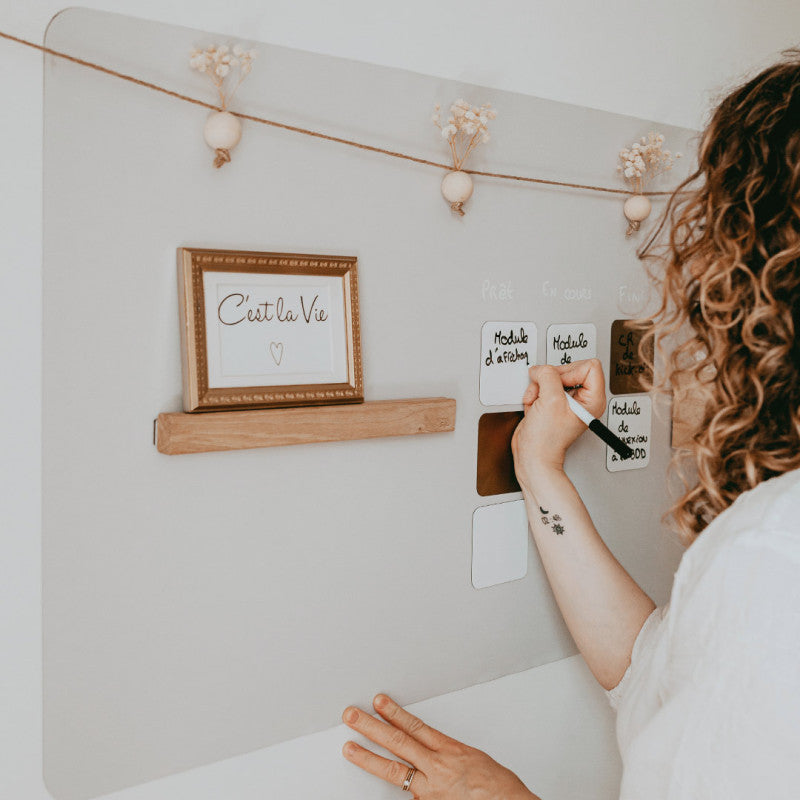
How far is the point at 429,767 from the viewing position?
85 cm

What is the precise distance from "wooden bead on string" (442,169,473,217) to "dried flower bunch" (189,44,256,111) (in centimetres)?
27

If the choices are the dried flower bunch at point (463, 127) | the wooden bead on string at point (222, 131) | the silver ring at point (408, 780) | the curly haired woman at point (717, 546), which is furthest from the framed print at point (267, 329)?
the silver ring at point (408, 780)

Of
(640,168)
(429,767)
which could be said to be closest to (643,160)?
(640,168)

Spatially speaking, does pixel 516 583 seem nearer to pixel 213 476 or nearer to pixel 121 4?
pixel 213 476

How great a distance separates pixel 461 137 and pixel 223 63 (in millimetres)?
312

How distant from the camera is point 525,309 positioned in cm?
97

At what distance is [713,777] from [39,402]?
2.27 ft

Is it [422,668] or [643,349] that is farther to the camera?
[643,349]

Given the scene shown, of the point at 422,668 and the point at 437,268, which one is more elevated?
the point at 437,268

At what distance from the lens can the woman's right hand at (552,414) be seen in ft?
3.11

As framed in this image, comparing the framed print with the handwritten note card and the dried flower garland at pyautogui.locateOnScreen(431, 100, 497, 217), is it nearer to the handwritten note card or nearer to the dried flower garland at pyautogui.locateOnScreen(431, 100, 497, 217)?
the handwritten note card

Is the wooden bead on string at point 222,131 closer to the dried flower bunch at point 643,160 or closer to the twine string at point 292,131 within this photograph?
the twine string at point 292,131

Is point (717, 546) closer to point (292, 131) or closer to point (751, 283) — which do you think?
point (751, 283)

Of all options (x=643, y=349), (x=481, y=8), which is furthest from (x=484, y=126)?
(x=643, y=349)
